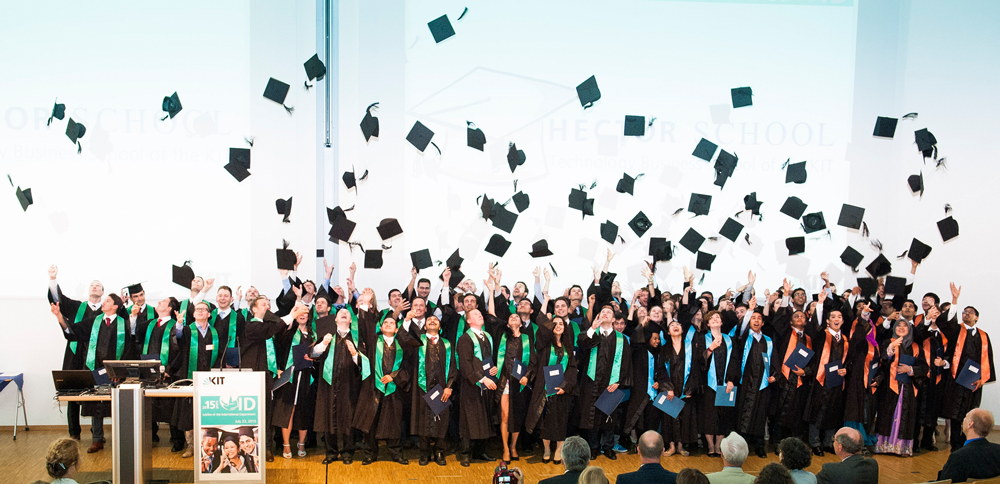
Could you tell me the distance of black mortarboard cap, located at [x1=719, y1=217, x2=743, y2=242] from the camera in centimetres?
742

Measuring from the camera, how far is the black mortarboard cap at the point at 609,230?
7.34m

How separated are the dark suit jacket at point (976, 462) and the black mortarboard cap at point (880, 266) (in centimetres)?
400

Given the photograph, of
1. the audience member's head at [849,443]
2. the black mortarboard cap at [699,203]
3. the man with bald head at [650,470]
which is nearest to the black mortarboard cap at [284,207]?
Answer: the black mortarboard cap at [699,203]

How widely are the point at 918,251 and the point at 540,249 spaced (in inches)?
152

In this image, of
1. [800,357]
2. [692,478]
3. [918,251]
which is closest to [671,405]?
[800,357]

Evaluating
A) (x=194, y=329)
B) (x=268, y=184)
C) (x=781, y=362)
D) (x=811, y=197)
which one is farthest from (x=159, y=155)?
(x=811, y=197)

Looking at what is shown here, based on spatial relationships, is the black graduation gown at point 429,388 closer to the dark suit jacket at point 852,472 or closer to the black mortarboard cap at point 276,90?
the dark suit jacket at point 852,472

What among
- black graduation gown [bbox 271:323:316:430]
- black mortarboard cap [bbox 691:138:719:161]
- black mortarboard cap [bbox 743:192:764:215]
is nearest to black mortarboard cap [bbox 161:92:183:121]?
black graduation gown [bbox 271:323:316:430]

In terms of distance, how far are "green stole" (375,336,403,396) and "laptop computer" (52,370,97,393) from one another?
1834mm

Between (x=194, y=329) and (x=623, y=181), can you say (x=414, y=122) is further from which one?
(x=194, y=329)

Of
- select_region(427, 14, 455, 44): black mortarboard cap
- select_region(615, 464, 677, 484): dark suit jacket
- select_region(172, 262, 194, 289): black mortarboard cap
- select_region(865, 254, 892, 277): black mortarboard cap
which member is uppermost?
select_region(427, 14, 455, 44): black mortarboard cap

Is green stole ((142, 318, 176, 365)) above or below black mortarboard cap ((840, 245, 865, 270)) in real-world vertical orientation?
below

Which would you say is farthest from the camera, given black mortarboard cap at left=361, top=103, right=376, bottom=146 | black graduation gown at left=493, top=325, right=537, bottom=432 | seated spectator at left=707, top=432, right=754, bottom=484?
black mortarboard cap at left=361, top=103, right=376, bottom=146

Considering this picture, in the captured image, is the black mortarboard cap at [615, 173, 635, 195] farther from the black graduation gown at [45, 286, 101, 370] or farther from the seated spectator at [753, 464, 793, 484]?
the black graduation gown at [45, 286, 101, 370]
